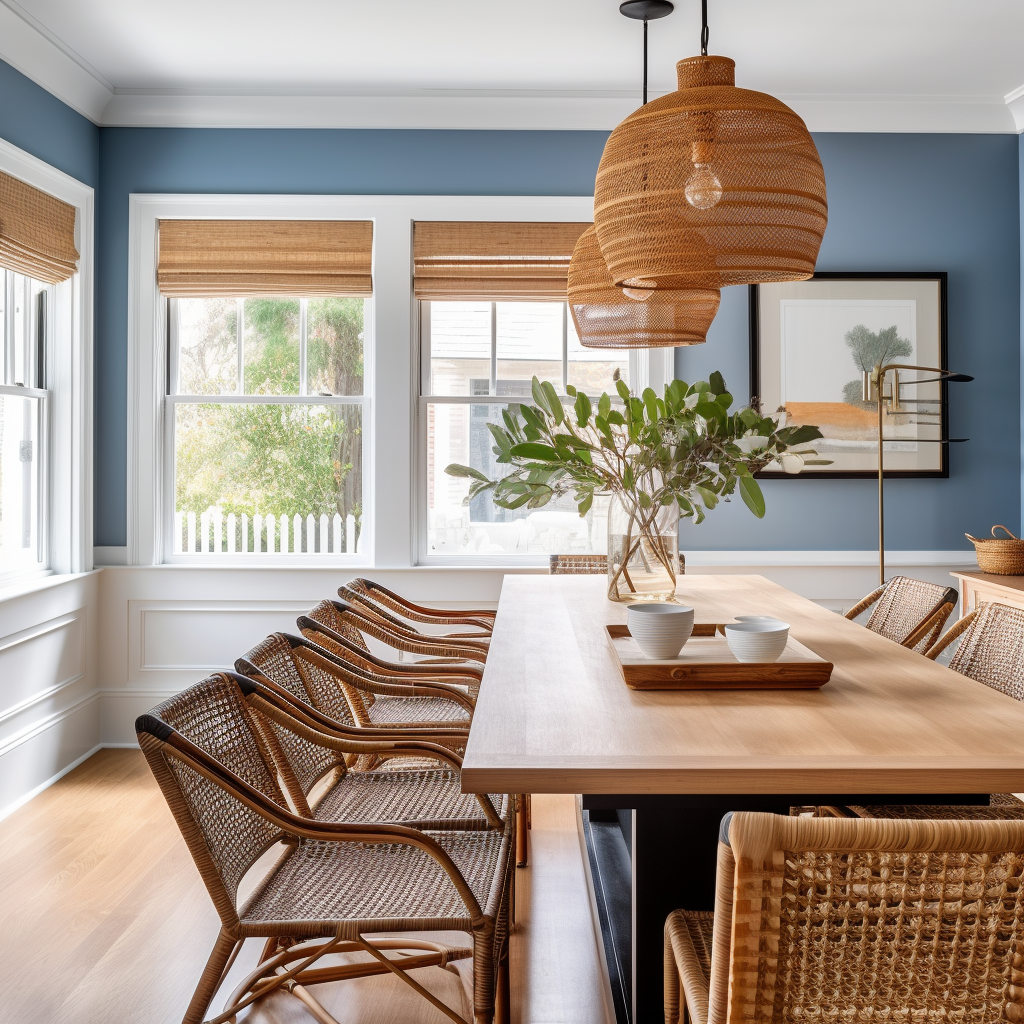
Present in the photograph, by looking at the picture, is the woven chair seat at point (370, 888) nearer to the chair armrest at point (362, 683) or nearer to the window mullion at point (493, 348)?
the chair armrest at point (362, 683)

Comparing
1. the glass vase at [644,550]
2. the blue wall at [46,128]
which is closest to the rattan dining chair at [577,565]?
the glass vase at [644,550]

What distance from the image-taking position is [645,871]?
5.58 feet

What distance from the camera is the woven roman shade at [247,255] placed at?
4.21 m

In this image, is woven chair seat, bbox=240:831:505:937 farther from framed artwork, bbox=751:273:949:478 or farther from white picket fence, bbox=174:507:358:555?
framed artwork, bbox=751:273:949:478

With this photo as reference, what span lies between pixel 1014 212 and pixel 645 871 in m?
3.92

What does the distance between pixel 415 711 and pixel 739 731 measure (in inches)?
57.8

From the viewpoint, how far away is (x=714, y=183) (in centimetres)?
175

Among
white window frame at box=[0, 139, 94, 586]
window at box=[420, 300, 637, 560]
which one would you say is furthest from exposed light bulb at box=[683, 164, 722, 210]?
white window frame at box=[0, 139, 94, 586]

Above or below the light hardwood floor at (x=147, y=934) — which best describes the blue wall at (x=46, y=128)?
above

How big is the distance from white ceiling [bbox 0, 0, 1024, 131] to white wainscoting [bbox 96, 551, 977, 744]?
6.76ft

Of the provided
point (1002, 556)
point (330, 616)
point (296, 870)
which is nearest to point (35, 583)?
point (330, 616)

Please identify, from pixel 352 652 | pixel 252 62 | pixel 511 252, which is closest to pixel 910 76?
pixel 511 252

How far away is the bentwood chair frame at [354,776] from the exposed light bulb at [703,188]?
4.05 feet

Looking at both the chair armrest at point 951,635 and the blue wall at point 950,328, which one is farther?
the blue wall at point 950,328
